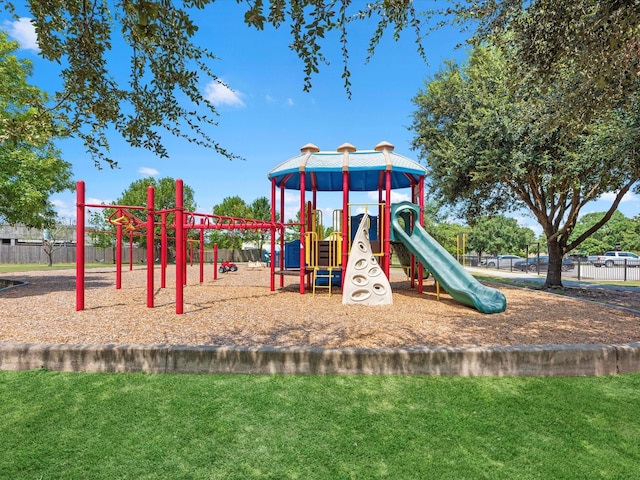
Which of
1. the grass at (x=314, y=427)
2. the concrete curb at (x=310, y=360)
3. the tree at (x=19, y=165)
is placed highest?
the tree at (x=19, y=165)

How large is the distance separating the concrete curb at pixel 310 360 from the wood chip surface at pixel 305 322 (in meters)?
1.07

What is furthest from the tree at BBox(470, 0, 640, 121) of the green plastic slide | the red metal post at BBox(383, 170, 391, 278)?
the red metal post at BBox(383, 170, 391, 278)

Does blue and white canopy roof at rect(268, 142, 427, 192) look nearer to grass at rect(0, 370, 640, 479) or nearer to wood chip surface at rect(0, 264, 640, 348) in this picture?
wood chip surface at rect(0, 264, 640, 348)

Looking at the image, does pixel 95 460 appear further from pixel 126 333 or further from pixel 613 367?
pixel 613 367

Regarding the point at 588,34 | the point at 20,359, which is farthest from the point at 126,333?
the point at 588,34

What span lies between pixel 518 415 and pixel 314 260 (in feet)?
26.6

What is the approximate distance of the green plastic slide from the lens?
859 cm

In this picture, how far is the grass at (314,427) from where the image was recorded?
264 cm

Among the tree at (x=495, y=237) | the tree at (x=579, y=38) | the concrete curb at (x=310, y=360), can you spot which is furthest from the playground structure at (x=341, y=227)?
the tree at (x=495, y=237)

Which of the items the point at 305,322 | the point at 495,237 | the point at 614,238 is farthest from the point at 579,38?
the point at 614,238

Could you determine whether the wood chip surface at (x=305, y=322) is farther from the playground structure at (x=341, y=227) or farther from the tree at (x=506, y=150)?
the tree at (x=506, y=150)

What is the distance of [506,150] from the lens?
42.9ft

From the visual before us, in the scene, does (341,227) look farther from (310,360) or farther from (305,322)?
(310,360)

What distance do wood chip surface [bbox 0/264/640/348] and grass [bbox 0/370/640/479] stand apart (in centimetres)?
153
